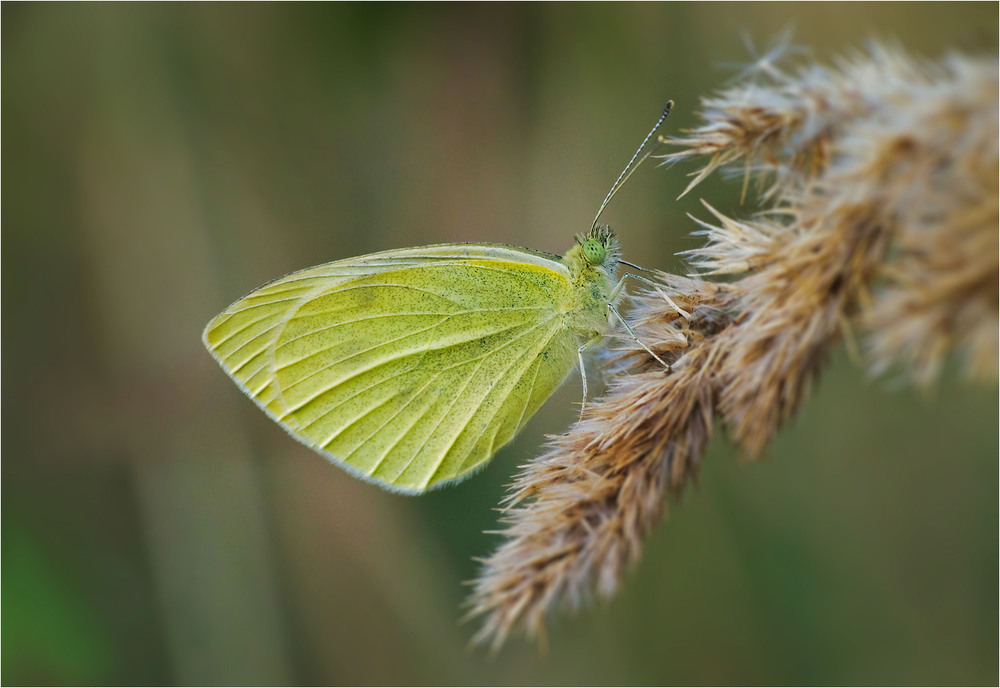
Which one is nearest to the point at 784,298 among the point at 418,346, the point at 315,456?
the point at 418,346

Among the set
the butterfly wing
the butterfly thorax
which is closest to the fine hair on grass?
the butterfly thorax

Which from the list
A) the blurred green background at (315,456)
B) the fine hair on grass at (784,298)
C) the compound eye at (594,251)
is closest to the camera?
the fine hair on grass at (784,298)

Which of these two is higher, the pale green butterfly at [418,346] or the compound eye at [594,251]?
the compound eye at [594,251]

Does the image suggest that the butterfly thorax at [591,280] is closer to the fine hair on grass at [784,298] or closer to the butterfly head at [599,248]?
the butterfly head at [599,248]

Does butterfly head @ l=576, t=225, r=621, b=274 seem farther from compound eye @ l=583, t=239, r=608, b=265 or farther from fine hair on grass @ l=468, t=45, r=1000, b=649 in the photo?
fine hair on grass @ l=468, t=45, r=1000, b=649

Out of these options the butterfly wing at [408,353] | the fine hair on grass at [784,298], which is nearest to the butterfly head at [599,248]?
the butterfly wing at [408,353]

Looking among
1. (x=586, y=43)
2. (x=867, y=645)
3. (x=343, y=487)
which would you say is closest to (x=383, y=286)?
(x=343, y=487)
